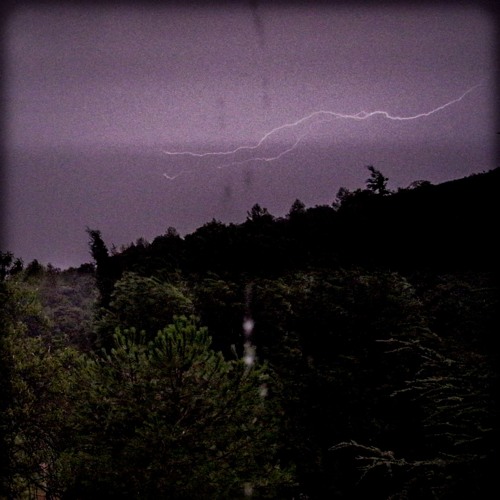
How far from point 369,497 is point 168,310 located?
8.32 meters

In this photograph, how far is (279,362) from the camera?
12.8m

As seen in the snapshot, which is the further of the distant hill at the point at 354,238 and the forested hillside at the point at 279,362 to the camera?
the distant hill at the point at 354,238

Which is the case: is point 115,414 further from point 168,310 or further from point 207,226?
point 207,226

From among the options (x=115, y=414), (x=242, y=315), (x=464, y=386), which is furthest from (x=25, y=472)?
(x=464, y=386)

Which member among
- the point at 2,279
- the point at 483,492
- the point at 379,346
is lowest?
the point at 379,346

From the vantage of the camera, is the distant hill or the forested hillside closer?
the forested hillside

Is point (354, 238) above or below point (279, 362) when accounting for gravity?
above

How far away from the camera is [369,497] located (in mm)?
11375

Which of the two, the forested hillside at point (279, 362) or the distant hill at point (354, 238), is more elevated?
the distant hill at point (354, 238)

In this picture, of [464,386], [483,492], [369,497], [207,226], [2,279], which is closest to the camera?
[483,492]

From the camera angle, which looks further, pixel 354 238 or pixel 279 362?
pixel 354 238

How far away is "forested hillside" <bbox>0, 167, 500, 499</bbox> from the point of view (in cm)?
637

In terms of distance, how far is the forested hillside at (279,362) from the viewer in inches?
251

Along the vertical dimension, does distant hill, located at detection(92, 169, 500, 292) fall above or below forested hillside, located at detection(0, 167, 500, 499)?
above
